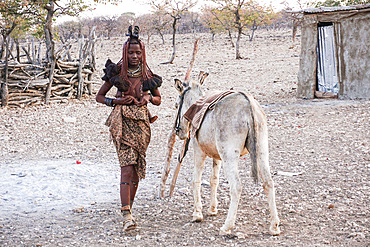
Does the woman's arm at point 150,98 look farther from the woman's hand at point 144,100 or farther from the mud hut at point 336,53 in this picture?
the mud hut at point 336,53

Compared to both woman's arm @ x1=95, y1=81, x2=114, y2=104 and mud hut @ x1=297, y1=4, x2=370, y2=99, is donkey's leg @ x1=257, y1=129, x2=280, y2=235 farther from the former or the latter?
mud hut @ x1=297, y1=4, x2=370, y2=99

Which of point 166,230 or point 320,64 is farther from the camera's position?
point 320,64

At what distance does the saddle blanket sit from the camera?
3.47 m

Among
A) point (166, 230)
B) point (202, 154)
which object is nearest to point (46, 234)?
point (166, 230)

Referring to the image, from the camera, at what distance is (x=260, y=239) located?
3.17 meters

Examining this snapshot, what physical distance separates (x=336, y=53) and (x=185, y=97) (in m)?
7.72

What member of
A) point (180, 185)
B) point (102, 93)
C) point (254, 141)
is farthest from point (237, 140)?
point (180, 185)

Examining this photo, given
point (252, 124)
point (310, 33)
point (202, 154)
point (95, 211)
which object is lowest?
point (95, 211)

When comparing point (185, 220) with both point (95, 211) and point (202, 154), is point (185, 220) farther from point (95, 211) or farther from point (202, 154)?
point (95, 211)

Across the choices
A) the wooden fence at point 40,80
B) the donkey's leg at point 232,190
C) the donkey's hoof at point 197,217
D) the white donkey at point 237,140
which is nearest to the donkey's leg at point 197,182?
the donkey's hoof at point 197,217

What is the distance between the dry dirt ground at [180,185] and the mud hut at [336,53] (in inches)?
26.1

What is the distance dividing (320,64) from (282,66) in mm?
5560

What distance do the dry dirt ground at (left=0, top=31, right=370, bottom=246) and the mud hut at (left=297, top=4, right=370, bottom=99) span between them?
66 cm

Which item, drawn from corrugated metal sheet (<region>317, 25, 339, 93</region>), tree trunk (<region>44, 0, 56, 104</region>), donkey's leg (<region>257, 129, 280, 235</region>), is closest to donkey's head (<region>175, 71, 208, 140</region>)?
donkey's leg (<region>257, 129, 280, 235</region>)
